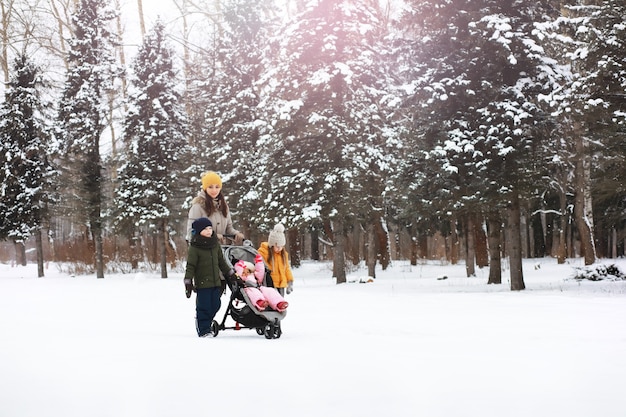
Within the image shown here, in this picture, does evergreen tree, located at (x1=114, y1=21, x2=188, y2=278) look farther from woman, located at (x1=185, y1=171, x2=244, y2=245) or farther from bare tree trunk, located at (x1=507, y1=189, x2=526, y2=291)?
woman, located at (x1=185, y1=171, x2=244, y2=245)

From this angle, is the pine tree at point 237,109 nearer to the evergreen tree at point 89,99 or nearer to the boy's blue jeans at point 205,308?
the evergreen tree at point 89,99

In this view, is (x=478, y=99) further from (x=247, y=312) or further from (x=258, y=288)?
(x=247, y=312)

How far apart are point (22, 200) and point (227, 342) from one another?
103 ft

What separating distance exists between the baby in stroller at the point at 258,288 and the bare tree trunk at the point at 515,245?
10.6m

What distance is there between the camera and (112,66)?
33.8 meters

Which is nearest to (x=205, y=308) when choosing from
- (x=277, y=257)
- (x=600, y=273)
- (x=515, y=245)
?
(x=277, y=257)

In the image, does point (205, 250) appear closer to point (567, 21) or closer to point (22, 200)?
point (567, 21)

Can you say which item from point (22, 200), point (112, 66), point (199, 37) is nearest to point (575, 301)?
point (112, 66)

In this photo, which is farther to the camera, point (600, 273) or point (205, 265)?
point (600, 273)

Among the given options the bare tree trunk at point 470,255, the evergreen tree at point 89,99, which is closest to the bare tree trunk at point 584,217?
the bare tree trunk at point 470,255

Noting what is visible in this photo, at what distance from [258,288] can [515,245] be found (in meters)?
11.6

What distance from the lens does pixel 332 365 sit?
6.51m

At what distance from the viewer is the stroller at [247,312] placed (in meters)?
8.90

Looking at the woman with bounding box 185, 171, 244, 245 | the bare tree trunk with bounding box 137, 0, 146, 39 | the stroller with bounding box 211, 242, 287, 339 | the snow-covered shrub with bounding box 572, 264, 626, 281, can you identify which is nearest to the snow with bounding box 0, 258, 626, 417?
the stroller with bounding box 211, 242, 287, 339
